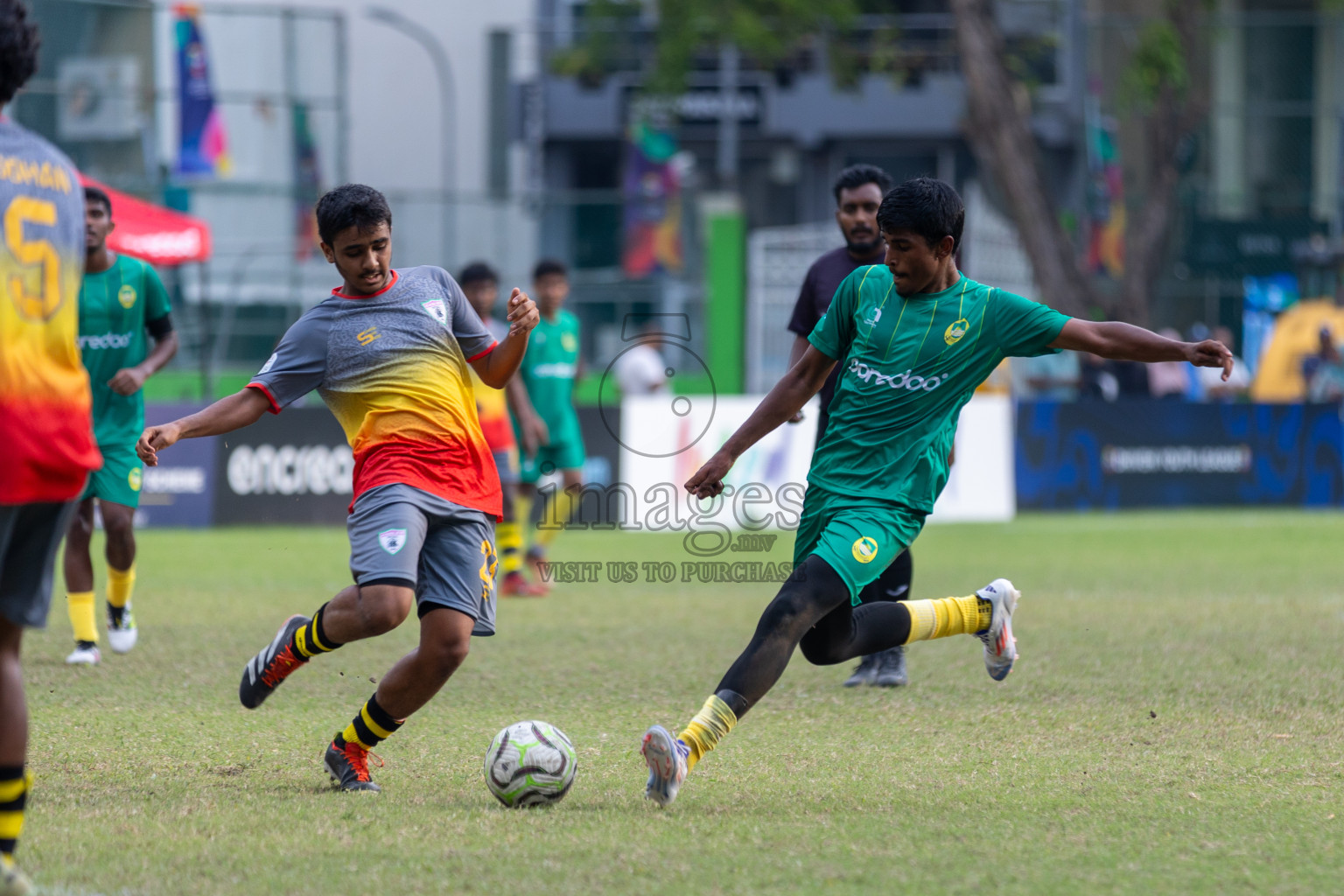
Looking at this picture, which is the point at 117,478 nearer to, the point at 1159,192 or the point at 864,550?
the point at 864,550

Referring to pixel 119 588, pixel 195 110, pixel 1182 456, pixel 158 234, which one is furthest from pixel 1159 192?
pixel 119 588

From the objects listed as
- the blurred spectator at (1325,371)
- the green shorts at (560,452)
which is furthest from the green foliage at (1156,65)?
the green shorts at (560,452)

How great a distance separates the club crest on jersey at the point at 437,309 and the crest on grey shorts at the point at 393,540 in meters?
0.76

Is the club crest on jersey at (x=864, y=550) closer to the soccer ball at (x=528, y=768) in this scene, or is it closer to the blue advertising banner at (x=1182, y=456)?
the soccer ball at (x=528, y=768)

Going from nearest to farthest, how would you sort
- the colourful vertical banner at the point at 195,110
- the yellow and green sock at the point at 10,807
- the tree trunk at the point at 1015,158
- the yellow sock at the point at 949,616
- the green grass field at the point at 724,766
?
the yellow and green sock at the point at 10,807, the green grass field at the point at 724,766, the yellow sock at the point at 949,616, the tree trunk at the point at 1015,158, the colourful vertical banner at the point at 195,110

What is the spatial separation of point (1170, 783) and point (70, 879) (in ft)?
10.8

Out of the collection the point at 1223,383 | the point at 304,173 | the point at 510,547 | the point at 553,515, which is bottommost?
the point at 510,547

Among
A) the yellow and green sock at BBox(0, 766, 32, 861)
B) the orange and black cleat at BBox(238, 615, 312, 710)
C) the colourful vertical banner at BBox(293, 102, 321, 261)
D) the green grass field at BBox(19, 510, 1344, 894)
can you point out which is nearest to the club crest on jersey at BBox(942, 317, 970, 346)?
the green grass field at BBox(19, 510, 1344, 894)

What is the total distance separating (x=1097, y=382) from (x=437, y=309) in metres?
14.6

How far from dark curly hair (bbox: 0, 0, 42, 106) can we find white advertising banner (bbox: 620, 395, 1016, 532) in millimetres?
11219

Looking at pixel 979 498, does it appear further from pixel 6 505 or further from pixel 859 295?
pixel 6 505

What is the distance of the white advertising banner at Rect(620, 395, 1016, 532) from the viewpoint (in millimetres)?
15625

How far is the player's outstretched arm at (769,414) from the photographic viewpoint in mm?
5164

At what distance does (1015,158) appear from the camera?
72.7ft
